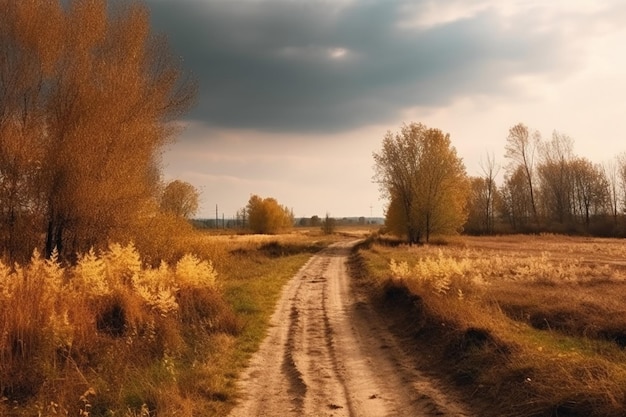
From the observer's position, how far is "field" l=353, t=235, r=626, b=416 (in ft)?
21.2

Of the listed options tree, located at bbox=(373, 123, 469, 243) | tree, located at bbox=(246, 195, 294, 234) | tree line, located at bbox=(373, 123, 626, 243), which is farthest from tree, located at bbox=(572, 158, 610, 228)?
tree, located at bbox=(246, 195, 294, 234)

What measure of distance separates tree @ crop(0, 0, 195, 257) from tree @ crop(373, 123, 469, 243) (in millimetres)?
35142

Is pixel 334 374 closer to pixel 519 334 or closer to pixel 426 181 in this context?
pixel 519 334

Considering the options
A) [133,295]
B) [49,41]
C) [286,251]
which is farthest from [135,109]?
[286,251]

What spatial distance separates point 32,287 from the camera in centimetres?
989

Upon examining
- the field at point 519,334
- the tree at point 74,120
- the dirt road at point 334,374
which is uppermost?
the tree at point 74,120

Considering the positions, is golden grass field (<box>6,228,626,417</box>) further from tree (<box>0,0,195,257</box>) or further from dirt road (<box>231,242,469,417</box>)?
tree (<box>0,0,195,257</box>)

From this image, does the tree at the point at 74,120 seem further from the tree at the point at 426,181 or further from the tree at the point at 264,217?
the tree at the point at 264,217

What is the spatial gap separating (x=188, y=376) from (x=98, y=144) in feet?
39.2

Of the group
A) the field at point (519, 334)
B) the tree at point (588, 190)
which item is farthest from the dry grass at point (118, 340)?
the tree at point (588, 190)

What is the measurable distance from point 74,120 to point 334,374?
44.6 feet

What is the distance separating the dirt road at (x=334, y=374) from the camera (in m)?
7.12

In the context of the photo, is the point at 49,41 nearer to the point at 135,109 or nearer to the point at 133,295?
the point at 135,109

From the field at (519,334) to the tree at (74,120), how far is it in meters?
10.9
